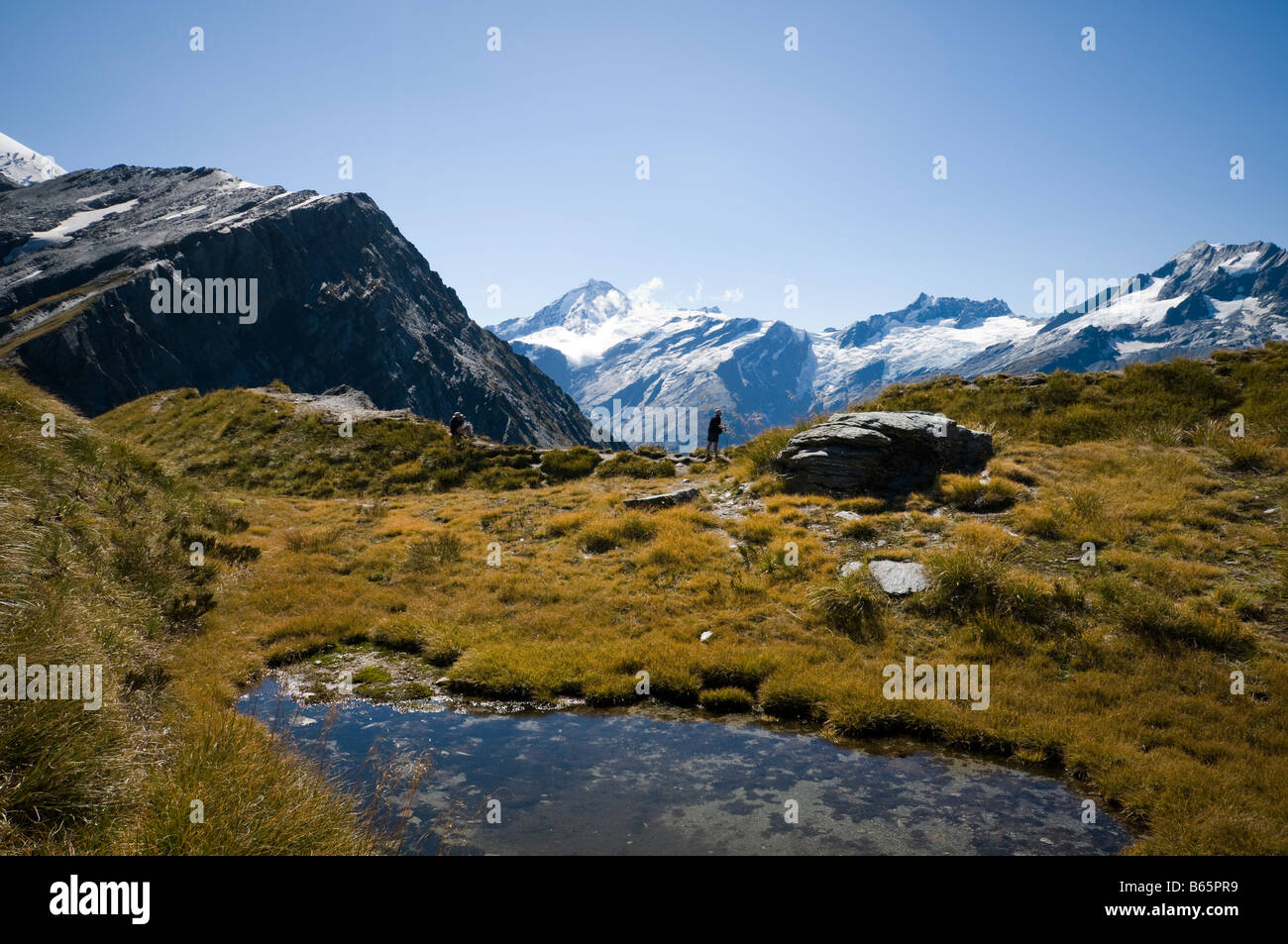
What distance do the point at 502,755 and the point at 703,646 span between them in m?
5.22

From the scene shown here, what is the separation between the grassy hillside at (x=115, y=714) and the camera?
5930mm

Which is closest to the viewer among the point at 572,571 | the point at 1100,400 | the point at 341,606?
the point at 341,606

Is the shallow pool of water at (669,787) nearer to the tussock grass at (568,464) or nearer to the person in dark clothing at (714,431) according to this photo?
the tussock grass at (568,464)

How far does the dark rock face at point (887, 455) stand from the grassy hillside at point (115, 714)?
18302 mm

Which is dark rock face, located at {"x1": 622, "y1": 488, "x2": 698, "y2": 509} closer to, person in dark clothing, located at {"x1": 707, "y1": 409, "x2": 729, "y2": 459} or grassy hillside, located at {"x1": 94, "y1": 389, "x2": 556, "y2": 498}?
person in dark clothing, located at {"x1": 707, "y1": 409, "x2": 729, "y2": 459}

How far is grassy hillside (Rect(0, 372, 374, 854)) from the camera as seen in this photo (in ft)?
19.5

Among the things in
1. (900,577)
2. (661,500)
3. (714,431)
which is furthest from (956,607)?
(714,431)

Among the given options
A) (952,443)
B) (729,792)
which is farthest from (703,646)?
(952,443)

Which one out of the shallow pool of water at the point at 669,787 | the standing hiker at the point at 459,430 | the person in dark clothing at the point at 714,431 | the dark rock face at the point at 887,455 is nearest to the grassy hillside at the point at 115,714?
the shallow pool of water at the point at 669,787

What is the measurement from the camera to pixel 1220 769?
8758 mm

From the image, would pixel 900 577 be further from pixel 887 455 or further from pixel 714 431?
pixel 714 431

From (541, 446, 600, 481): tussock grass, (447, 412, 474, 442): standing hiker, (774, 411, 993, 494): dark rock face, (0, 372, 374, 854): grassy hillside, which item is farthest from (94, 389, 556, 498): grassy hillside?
(0, 372, 374, 854): grassy hillside

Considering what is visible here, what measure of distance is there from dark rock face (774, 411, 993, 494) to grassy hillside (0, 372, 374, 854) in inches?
721
